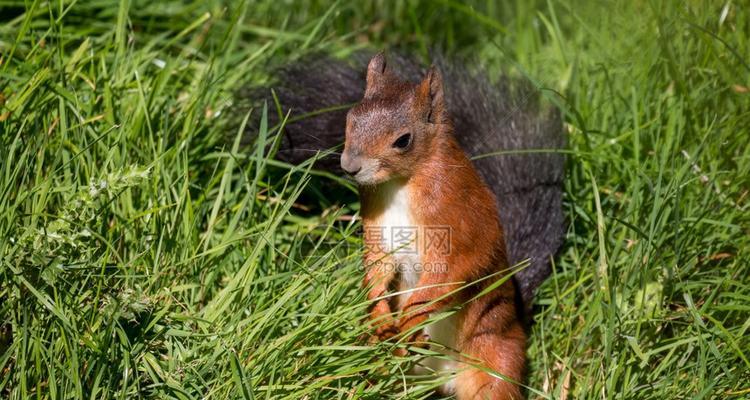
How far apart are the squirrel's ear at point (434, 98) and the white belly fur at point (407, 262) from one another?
22 centimetres

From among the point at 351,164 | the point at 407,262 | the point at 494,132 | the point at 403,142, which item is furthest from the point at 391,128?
the point at 494,132

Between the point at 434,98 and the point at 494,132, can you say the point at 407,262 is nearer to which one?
the point at 434,98

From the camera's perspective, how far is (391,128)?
7.90 ft

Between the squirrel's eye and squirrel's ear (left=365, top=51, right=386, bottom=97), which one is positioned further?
squirrel's ear (left=365, top=51, right=386, bottom=97)

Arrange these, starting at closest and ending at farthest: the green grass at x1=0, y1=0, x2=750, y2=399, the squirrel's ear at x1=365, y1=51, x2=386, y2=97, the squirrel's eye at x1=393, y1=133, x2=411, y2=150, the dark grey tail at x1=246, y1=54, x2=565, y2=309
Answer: the green grass at x1=0, y1=0, x2=750, y2=399, the squirrel's eye at x1=393, y1=133, x2=411, y2=150, the squirrel's ear at x1=365, y1=51, x2=386, y2=97, the dark grey tail at x1=246, y1=54, x2=565, y2=309

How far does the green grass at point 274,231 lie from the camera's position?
2275 mm

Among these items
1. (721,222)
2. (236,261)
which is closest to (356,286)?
(236,261)

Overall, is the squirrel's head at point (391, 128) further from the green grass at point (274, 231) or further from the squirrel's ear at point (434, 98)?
the green grass at point (274, 231)

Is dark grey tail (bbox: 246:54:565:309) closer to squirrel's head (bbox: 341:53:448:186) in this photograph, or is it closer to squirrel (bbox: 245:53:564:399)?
squirrel (bbox: 245:53:564:399)

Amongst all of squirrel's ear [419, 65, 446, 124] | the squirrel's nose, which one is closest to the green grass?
the squirrel's nose

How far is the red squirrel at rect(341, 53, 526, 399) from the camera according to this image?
242 cm

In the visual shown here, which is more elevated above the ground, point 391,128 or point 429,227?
point 391,128

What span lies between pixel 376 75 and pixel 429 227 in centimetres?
47

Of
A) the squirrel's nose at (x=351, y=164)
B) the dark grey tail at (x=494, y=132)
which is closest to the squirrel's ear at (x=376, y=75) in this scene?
the squirrel's nose at (x=351, y=164)
